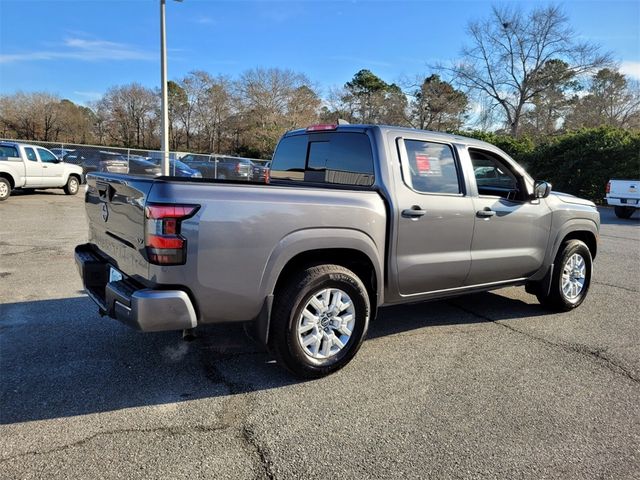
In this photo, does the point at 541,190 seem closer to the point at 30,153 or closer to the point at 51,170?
the point at 30,153

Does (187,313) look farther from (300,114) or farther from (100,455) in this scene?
(300,114)

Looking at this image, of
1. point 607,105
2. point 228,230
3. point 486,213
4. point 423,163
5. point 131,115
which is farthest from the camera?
point 131,115

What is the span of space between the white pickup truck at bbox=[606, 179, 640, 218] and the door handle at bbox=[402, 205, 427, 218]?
1515 centimetres

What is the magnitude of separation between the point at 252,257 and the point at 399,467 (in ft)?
5.02

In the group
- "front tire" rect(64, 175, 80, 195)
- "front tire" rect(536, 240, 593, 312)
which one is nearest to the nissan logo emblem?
"front tire" rect(536, 240, 593, 312)

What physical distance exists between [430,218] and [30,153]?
593 inches

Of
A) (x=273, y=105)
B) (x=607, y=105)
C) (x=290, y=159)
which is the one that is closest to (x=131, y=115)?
(x=273, y=105)

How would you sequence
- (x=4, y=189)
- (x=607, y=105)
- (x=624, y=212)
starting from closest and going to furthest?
(x=4, y=189) → (x=624, y=212) → (x=607, y=105)

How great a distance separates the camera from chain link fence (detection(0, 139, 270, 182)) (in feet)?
74.5

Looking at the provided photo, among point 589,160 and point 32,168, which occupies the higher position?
point 589,160

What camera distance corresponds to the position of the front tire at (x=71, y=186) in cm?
1672

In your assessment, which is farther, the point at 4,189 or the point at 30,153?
the point at 30,153

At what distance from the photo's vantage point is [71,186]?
16875 mm

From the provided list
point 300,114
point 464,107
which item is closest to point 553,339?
point 464,107
